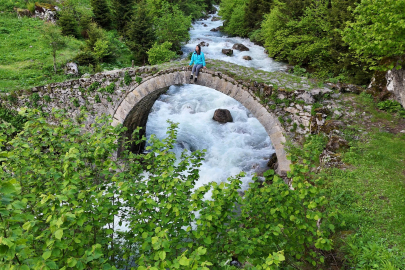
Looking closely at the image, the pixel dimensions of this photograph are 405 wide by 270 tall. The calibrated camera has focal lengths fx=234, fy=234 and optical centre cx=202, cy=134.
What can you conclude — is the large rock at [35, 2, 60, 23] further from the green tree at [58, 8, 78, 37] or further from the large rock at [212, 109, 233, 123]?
the large rock at [212, 109, 233, 123]

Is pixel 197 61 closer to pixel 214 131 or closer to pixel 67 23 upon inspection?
pixel 214 131

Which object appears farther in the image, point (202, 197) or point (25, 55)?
point (25, 55)

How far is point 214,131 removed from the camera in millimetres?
11742

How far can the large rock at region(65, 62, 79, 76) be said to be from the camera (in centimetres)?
1281

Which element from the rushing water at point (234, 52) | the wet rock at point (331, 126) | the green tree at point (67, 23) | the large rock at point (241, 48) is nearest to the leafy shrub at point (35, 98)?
the rushing water at point (234, 52)

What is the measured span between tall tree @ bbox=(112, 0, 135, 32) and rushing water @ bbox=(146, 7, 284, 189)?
988 cm

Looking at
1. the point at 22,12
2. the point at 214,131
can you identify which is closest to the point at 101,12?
the point at 22,12

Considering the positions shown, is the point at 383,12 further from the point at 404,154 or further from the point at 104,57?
the point at 104,57

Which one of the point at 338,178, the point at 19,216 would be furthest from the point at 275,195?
the point at 19,216

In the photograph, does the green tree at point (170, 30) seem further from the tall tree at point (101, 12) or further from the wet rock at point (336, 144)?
the wet rock at point (336, 144)

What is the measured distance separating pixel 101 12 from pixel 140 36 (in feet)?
21.9

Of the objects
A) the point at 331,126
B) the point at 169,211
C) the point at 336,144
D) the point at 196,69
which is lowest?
the point at 169,211

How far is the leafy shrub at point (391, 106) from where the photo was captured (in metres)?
6.39

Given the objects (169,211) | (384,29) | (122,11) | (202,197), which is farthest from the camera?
(122,11)
